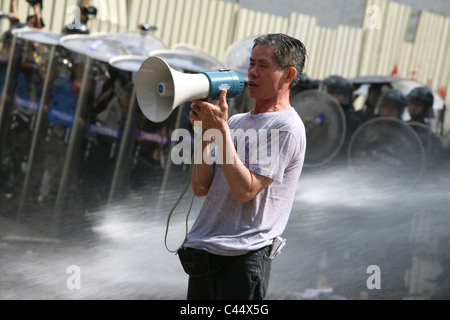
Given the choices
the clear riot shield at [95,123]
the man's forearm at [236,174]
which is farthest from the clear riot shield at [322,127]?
the man's forearm at [236,174]

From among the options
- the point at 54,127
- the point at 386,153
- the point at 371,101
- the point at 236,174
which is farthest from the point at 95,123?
the point at 236,174

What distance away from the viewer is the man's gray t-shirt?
2.18 meters

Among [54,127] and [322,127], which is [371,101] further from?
[54,127]

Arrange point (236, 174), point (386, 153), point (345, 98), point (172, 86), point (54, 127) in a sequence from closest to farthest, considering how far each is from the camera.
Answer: point (236, 174), point (172, 86), point (386, 153), point (345, 98), point (54, 127)

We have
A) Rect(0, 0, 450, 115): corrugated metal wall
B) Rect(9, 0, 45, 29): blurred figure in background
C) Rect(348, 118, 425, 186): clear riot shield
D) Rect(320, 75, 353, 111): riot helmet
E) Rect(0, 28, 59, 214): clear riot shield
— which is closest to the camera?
Rect(348, 118, 425, 186): clear riot shield

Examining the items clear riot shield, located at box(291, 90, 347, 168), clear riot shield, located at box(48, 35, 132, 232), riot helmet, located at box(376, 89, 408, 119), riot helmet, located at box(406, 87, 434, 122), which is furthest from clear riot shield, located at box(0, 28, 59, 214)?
riot helmet, located at box(406, 87, 434, 122)

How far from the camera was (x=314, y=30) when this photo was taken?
8.23 m

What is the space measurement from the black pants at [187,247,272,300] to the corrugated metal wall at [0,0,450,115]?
490 cm

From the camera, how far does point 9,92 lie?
603 centimetres

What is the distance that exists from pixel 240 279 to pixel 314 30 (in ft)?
21.0

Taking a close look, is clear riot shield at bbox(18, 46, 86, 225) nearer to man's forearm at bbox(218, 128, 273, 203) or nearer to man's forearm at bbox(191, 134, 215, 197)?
man's forearm at bbox(191, 134, 215, 197)

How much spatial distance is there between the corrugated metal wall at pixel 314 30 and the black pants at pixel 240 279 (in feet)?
16.1
